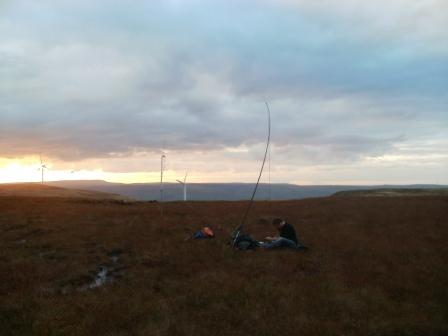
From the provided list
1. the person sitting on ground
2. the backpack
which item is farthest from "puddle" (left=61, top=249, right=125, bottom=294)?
the person sitting on ground

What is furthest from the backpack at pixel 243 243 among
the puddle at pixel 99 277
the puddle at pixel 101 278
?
the puddle at pixel 101 278

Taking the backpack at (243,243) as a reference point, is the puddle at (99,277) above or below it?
below

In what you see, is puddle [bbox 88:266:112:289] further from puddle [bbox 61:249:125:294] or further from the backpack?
the backpack

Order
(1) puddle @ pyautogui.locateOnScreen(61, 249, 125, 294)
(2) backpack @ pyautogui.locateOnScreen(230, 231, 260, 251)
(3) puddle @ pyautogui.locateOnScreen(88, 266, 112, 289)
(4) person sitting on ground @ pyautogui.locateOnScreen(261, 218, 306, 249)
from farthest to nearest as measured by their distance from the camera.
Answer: (4) person sitting on ground @ pyautogui.locateOnScreen(261, 218, 306, 249), (2) backpack @ pyautogui.locateOnScreen(230, 231, 260, 251), (3) puddle @ pyautogui.locateOnScreen(88, 266, 112, 289), (1) puddle @ pyautogui.locateOnScreen(61, 249, 125, 294)

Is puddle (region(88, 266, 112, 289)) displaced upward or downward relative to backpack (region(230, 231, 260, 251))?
downward

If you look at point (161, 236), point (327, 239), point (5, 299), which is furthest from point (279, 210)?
point (5, 299)

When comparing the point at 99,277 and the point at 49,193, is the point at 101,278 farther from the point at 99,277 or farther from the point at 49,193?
the point at 49,193

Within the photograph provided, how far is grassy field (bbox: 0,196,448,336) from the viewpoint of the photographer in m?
10.7

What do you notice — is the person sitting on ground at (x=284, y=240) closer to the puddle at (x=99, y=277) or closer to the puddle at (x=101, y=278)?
the puddle at (x=99, y=277)

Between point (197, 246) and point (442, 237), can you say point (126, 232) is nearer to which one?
point (197, 246)

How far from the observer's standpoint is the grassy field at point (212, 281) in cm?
1070

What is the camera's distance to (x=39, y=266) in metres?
16.2

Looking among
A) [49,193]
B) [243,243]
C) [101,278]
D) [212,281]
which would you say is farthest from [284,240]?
[49,193]

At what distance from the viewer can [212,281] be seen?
14.6 meters
